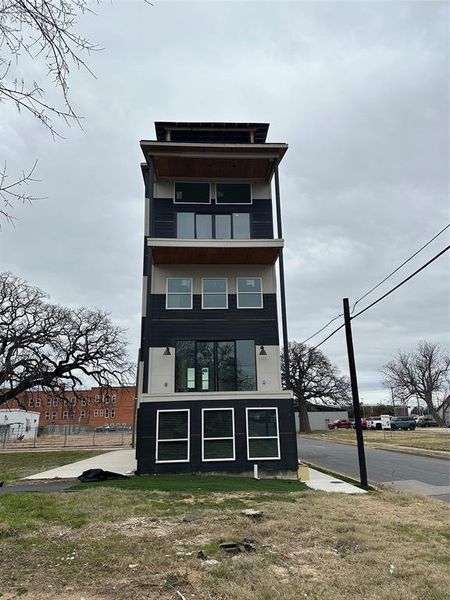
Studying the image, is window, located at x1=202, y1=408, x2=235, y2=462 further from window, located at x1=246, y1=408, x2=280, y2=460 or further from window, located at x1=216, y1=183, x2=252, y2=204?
window, located at x1=216, y1=183, x2=252, y2=204

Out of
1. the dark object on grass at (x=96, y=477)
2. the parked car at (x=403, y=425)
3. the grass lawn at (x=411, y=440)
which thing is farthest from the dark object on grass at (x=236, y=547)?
the parked car at (x=403, y=425)

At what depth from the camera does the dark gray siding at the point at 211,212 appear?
17500mm

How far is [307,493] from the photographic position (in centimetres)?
1113

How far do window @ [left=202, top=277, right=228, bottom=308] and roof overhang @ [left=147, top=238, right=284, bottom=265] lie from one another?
2.43ft

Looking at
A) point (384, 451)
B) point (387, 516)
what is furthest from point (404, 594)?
point (384, 451)

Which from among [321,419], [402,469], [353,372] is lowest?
[402,469]

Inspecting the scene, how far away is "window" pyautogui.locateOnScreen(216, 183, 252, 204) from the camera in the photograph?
1812 centimetres

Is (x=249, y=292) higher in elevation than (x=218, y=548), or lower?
higher

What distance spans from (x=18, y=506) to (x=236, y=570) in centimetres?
566

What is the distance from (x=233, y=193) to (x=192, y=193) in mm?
1674

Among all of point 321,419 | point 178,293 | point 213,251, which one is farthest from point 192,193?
point 321,419

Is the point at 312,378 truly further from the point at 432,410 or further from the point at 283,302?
the point at 283,302

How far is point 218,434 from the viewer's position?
594 inches

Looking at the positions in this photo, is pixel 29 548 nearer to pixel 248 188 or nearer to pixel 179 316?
pixel 179 316
